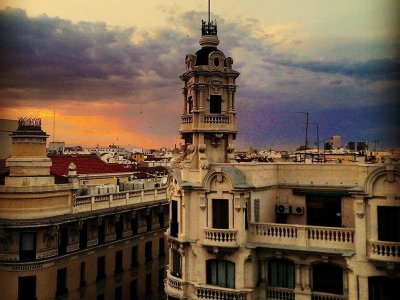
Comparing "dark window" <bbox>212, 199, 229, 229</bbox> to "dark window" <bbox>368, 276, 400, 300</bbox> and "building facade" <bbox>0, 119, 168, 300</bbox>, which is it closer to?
"dark window" <bbox>368, 276, 400, 300</bbox>

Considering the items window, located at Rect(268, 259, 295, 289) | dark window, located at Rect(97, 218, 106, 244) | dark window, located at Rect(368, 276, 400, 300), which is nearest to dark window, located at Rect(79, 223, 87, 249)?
dark window, located at Rect(97, 218, 106, 244)

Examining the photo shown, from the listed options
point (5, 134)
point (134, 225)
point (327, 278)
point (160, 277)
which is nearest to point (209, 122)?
point (327, 278)

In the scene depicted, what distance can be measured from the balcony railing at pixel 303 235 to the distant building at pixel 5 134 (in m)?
10.5

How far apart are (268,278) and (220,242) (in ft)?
7.59

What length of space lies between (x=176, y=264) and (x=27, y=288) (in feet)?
21.7

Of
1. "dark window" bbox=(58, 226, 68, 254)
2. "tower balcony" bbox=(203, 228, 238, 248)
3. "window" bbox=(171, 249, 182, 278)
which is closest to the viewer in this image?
"tower balcony" bbox=(203, 228, 238, 248)

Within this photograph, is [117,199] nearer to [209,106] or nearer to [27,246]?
[27,246]

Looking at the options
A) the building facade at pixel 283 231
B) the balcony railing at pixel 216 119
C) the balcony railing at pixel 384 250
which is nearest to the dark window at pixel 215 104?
the balcony railing at pixel 216 119

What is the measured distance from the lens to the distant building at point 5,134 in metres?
19.4

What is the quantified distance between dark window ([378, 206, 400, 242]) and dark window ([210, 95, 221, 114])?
8.82 m

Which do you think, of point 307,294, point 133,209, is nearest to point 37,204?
point 133,209

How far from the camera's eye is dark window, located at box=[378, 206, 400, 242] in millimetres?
15117

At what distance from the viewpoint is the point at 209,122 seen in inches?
837

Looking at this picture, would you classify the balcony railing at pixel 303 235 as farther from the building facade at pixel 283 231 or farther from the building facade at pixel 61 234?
the building facade at pixel 61 234
